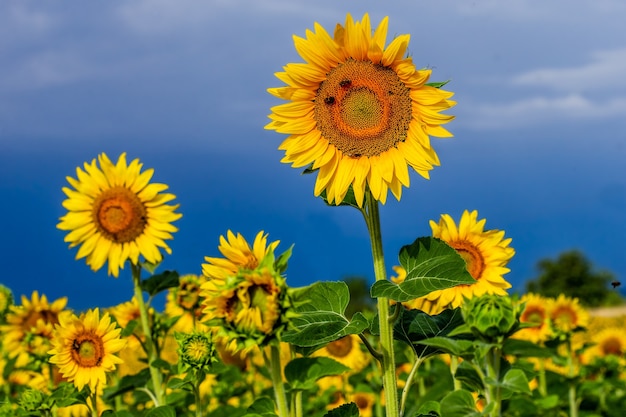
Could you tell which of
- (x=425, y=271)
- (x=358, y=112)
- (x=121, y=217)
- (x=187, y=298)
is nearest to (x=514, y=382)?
(x=425, y=271)

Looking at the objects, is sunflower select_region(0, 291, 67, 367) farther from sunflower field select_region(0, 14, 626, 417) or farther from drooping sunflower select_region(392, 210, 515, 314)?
drooping sunflower select_region(392, 210, 515, 314)

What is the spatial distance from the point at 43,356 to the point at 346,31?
106 inches

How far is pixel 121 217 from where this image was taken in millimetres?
4332

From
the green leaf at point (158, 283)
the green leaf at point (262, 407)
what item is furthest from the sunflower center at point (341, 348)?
the green leaf at point (262, 407)

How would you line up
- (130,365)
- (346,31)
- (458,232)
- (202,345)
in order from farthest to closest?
(130,365), (458,232), (202,345), (346,31)

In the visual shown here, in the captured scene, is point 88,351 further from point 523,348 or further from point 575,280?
point 575,280

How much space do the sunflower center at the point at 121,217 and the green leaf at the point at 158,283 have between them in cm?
30

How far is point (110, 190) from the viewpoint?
437 cm

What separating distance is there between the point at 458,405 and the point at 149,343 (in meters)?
2.13

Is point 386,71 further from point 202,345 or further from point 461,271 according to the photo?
point 202,345

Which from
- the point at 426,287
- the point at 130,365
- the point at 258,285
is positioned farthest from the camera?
the point at 130,365

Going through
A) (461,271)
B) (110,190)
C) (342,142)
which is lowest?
(461,271)

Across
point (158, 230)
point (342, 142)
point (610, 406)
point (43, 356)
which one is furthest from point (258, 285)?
point (610, 406)

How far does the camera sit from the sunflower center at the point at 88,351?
142 inches
